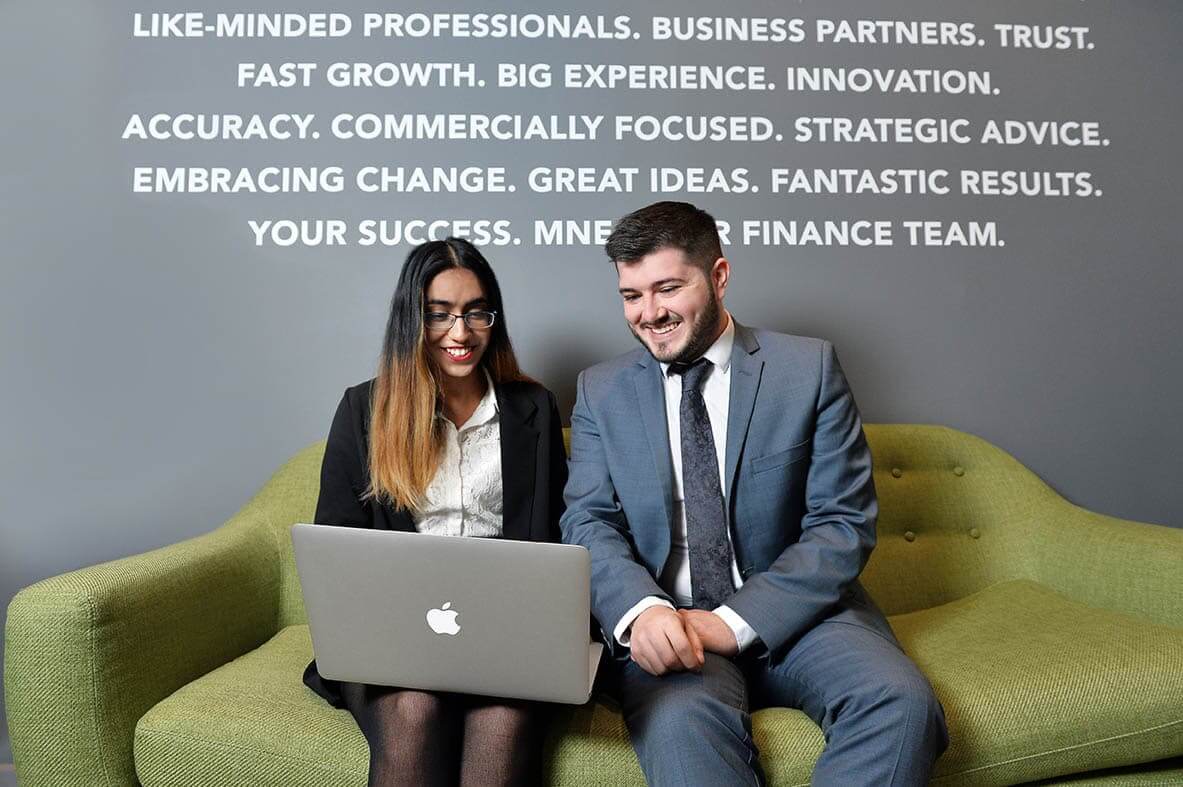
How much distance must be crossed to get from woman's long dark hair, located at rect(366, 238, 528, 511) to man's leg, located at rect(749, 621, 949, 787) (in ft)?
2.37

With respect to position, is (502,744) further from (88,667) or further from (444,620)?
(88,667)

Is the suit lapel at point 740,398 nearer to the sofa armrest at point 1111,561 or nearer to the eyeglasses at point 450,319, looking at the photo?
the eyeglasses at point 450,319

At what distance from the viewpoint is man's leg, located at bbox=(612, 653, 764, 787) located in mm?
1197

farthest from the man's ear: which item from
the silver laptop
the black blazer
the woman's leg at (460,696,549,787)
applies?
the woman's leg at (460,696,549,787)

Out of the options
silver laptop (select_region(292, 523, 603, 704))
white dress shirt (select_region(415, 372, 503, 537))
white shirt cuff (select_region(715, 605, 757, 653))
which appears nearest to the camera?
silver laptop (select_region(292, 523, 603, 704))

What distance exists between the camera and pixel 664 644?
4.34ft

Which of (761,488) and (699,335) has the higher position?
(699,335)

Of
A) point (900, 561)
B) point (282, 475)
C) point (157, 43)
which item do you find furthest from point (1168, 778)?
point (157, 43)

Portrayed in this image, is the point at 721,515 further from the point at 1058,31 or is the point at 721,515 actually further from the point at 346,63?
the point at 1058,31

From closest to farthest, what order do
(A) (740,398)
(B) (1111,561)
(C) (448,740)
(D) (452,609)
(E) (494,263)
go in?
(D) (452,609)
(C) (448,740)
(A) (740,398)
(B) (1111,561)
(E) (494,263)

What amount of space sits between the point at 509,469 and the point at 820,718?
707mm

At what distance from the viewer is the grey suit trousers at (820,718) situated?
1206 mm

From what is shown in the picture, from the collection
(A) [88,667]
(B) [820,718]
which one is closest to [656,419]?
(B) [820,718]

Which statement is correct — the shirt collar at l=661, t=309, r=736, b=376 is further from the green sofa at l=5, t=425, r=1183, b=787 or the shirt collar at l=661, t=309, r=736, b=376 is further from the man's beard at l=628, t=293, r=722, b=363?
the green sofa at l=5, t=425, r=1183, b=787
